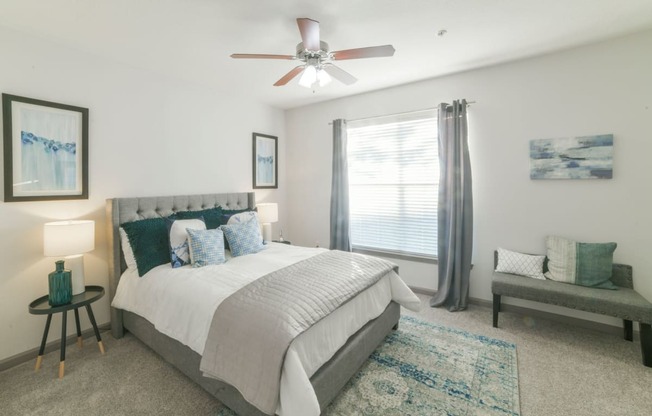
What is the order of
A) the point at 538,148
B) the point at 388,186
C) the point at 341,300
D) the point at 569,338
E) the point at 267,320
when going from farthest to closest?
the point at 388,186 → the point at 538,148 → the point at 569,338 → the point at 341,300 → the point at 267,320

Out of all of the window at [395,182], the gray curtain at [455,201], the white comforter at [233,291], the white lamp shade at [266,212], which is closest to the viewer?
the white comforter at [233,291]

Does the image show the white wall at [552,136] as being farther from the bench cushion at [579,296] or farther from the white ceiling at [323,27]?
the bench cushion at [579,296]

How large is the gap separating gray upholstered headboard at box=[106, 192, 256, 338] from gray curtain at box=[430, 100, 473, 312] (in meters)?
2.88

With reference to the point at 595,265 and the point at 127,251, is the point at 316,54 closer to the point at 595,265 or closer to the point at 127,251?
the point at 127,251

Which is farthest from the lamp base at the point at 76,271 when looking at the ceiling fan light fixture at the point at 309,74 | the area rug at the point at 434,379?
the ceiling fan light fixture at the point at 309,74

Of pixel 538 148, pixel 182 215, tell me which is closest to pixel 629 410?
pixel 538 148

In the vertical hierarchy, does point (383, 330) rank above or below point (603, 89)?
below

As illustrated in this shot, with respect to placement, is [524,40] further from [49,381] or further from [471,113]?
[49,381]

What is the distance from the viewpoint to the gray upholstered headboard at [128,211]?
262 cm

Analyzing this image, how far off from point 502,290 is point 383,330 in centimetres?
127

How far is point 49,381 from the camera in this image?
2.07 metres

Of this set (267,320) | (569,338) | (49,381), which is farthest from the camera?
(569,338)

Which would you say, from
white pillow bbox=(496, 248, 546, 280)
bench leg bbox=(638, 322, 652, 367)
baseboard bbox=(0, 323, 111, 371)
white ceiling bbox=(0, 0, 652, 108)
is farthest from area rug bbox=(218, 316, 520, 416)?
white ceiling bbox=(0, 0, 652, 108)

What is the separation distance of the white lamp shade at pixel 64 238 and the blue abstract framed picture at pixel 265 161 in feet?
7.42
